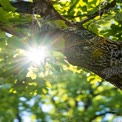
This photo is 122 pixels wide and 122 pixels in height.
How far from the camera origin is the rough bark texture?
450cm

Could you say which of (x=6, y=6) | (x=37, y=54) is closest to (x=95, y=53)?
(x=37, y=54)

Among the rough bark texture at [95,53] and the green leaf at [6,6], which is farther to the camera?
the rough bark texture at [95,53]

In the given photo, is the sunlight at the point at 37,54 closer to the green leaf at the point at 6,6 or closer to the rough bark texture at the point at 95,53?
the rough bark texture at the point at 95,53

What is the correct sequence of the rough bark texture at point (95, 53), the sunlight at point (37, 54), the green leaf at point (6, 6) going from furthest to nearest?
1. the sunlight at point (37, 54)
2. the rough bark texture at point (95, 53)
3. the green leaf at point (6, 6)

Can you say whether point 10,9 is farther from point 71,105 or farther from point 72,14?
point 71,105

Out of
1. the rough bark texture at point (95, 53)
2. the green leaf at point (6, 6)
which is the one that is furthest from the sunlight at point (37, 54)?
the green leaf at point (6, 6)

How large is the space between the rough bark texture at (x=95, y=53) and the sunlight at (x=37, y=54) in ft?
1.36

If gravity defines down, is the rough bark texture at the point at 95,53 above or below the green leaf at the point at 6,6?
below

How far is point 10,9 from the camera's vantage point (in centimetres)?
427

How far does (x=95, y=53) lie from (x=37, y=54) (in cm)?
110

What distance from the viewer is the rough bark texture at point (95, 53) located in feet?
14.8

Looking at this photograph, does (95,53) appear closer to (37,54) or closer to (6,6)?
(37,54)

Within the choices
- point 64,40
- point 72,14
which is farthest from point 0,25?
point 72,14

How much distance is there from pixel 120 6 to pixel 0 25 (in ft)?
8.24
